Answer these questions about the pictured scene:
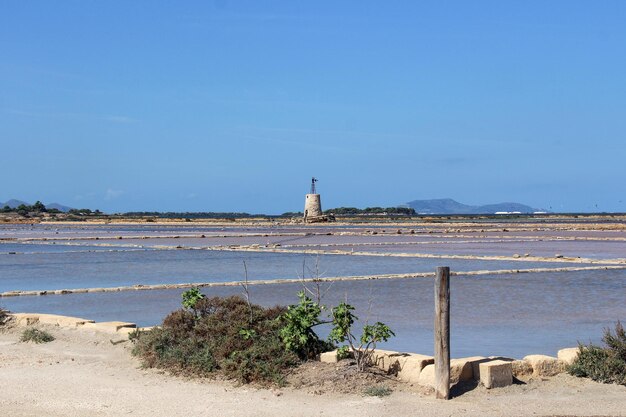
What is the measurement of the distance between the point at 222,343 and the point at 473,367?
7.65ft

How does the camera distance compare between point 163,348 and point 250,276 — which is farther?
point 250,276

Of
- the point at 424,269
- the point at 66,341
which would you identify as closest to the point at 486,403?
the point at 66,341

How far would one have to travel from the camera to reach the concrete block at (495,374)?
7066mm

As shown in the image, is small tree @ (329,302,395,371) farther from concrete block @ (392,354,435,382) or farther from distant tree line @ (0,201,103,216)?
distant tree line @ (0,201,103,216)

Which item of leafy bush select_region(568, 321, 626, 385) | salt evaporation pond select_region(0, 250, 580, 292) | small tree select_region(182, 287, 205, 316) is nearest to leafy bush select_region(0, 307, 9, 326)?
small tree select_region(182, 287, 205, 316)

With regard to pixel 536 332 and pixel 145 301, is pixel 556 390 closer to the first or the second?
pixel 536 332

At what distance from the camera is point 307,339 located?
7926 mm

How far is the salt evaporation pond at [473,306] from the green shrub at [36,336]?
6.64 feet

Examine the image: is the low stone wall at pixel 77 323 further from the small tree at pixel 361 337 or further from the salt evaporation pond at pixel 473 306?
the small tree at pixel 361 337

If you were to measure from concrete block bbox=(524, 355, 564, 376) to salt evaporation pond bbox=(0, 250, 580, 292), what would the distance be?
1011 centimetres

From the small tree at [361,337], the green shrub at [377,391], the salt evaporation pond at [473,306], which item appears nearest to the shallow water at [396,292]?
the salt evaporation pond at [473,306]

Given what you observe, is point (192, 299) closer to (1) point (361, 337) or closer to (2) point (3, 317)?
(1) point (361, 337)

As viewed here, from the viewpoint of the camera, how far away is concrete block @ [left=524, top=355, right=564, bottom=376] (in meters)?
7.55

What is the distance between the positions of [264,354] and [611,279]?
11818 millimetres
